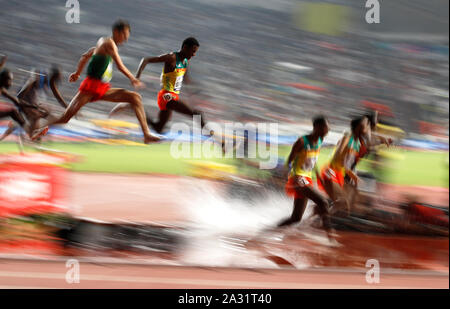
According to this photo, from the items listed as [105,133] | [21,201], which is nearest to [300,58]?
[105,133]

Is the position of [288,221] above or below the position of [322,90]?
below

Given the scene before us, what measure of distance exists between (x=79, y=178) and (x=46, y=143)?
399 mm

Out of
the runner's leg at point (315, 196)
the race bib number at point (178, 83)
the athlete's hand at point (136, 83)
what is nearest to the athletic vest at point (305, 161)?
the runner's leg at point (315, 196)

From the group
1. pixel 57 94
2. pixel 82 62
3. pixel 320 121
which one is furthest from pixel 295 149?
pixel 57 94

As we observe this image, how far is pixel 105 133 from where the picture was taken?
4.93 meters

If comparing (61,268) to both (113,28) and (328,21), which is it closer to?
(113,28)

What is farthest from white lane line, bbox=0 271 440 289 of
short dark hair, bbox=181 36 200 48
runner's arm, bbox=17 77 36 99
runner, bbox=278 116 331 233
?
short dark hair, bbox=181 36 200 48

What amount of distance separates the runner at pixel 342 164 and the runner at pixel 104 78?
1586 mm

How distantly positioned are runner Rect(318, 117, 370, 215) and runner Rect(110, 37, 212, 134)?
128 centimetres

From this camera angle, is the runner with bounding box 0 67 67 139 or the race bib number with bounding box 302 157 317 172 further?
the race bib number with bounding box 302 157 317 172

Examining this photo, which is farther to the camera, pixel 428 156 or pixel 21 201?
pixel 428 156

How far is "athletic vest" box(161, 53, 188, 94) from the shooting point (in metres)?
4.87

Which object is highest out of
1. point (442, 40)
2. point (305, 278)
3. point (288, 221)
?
point (442, 40)

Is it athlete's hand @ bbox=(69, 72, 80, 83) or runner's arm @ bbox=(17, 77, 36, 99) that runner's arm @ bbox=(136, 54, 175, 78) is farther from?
runner's arm @ bbox=(17, 77, 36, 99)
